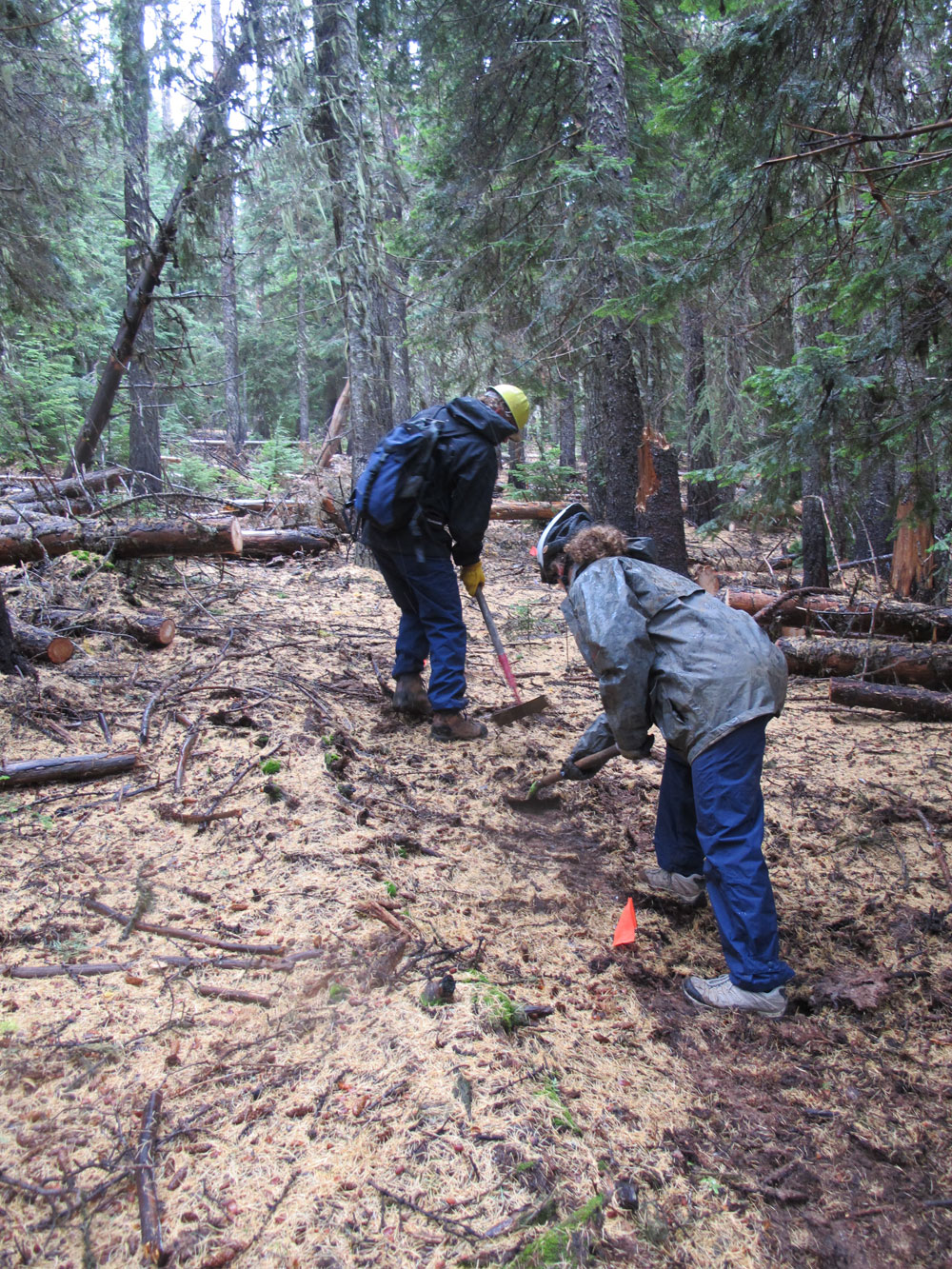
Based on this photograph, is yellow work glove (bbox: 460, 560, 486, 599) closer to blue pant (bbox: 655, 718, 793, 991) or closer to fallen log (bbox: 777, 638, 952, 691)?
blue pant (bbox: 655, 718, 793, 991)

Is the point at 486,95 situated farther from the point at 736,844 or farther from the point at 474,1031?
the point at 474,1031

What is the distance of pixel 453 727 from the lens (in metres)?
5.00

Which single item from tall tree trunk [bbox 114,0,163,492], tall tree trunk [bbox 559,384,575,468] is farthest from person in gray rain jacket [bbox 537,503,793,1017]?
tall tree trunk [bbox 559,384,575,468]

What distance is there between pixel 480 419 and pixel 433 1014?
340 centimetres

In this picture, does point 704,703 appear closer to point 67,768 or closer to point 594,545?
point 594,545

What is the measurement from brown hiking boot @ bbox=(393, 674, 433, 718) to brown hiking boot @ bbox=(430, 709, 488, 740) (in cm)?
25

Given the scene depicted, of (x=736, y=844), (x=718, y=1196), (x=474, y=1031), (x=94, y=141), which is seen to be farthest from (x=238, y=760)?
(x=94, y=141)

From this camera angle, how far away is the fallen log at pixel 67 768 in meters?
3.72

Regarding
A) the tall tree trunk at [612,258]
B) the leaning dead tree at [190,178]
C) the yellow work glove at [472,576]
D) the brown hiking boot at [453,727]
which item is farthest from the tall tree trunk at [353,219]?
the brown hiking boot at [453,727]

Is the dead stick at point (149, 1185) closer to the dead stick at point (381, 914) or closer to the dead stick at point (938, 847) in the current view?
the dead stick at point (381, 914)

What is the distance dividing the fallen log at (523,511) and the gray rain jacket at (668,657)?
1003 centimetres

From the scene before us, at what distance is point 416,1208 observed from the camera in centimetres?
185

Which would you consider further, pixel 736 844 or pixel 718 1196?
pixel 736 844

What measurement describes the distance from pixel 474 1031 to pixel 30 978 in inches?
58.0
